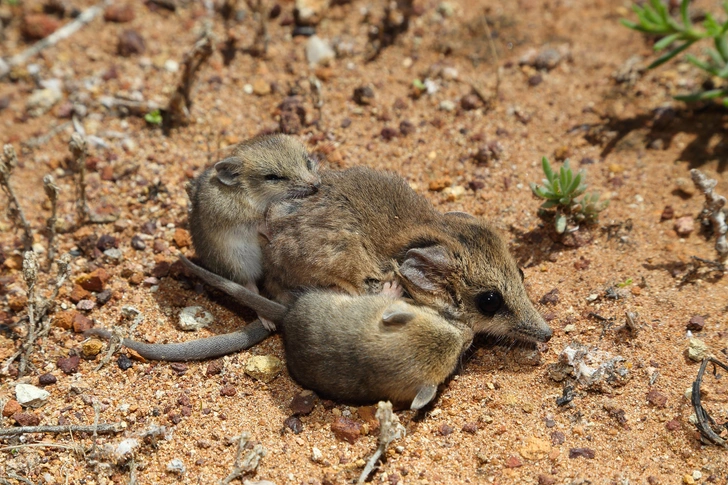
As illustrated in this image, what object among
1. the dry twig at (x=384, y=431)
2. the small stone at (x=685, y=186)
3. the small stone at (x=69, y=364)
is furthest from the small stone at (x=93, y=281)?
the small stone at (x=685, y=186)

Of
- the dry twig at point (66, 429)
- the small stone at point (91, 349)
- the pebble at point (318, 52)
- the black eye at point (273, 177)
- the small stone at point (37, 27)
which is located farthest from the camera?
the small stone at point (37, 27)

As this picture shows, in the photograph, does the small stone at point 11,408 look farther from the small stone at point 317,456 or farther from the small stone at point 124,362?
the small stone at point 317,456

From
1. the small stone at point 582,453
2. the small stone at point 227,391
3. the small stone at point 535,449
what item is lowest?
the small stone at point 227,391

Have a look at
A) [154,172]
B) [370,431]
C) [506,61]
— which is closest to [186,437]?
[370,431]

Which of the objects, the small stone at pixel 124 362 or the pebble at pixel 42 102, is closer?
the small stone at pixel 124 362

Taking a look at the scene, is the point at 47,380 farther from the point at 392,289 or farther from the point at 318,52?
the point at 318,52

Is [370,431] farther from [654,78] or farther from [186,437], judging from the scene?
[654,78]

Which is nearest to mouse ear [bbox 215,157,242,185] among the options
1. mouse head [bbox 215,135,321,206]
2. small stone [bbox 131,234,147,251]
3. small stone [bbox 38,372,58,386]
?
mouse head [bbox 215,135,321,206]
